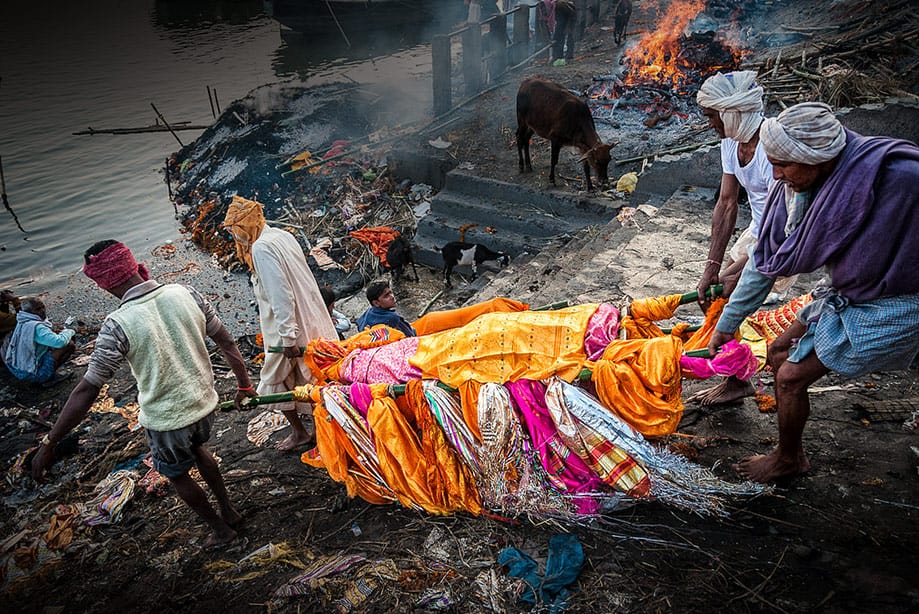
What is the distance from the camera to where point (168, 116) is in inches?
674

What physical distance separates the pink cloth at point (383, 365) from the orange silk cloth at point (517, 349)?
0.27m

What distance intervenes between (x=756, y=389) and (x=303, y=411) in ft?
10.6

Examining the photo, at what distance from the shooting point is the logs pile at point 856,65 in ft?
22.5

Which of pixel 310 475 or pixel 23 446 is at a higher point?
pixel 310 475

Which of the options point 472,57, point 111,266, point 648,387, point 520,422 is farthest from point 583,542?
point 472,57

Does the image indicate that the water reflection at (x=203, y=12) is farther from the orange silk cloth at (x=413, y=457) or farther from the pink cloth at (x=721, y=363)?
the pink cloth at (x=721, y=363)

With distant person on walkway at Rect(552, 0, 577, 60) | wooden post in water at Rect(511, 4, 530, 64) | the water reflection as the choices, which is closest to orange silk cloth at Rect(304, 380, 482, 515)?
distant person on walkway at Rect(552, 0, 577, 60)

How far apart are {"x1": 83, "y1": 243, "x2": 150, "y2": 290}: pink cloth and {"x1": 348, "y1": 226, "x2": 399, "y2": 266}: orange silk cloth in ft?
20.6

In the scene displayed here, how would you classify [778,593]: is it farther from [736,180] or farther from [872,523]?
[736,180]

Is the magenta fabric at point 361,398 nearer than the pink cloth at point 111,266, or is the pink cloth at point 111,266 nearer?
the pink cloth at point 111,266

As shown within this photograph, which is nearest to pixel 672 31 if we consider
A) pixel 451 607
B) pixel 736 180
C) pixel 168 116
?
pixel 736 180

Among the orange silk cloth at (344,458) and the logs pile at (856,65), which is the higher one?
the logs pile at (856,65)

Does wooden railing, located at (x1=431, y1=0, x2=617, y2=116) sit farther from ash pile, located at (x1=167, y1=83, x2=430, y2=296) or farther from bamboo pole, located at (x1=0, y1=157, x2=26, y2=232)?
bamboo pole, located at (x1=0, y1=157, x2=26, y2=232)

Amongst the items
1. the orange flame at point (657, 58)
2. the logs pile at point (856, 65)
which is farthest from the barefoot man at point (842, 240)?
the orange flame at point (657, 58)
